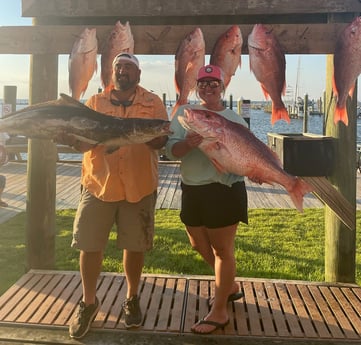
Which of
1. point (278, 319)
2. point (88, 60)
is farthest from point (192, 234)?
point (88, 60)

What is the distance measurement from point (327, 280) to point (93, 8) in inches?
127

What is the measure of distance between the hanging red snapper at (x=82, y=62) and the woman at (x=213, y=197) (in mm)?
805

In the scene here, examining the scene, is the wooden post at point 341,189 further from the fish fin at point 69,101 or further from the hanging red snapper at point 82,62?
the fish fin at point 69,101

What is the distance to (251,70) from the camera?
3232 mm

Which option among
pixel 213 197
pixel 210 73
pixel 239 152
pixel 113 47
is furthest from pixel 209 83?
pixel 113 47

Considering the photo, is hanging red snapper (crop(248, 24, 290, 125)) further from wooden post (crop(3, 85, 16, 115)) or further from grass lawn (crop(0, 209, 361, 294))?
wooden post (crop(3, 85, 16, 115))

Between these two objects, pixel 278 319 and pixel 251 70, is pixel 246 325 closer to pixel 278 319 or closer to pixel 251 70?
pixel 278 319

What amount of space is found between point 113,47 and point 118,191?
3.73ft

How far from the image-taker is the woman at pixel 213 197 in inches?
118

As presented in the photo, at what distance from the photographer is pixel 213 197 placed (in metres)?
3.04

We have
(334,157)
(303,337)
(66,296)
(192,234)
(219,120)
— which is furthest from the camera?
(334,157)

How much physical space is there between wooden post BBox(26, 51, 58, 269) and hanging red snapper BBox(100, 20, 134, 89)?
810 mm

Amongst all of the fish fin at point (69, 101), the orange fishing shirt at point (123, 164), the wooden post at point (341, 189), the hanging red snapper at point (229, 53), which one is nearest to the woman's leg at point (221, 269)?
the orange fishing shirt at point (123, 164)

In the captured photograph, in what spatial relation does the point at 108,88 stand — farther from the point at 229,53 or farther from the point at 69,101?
the point at 229,53
